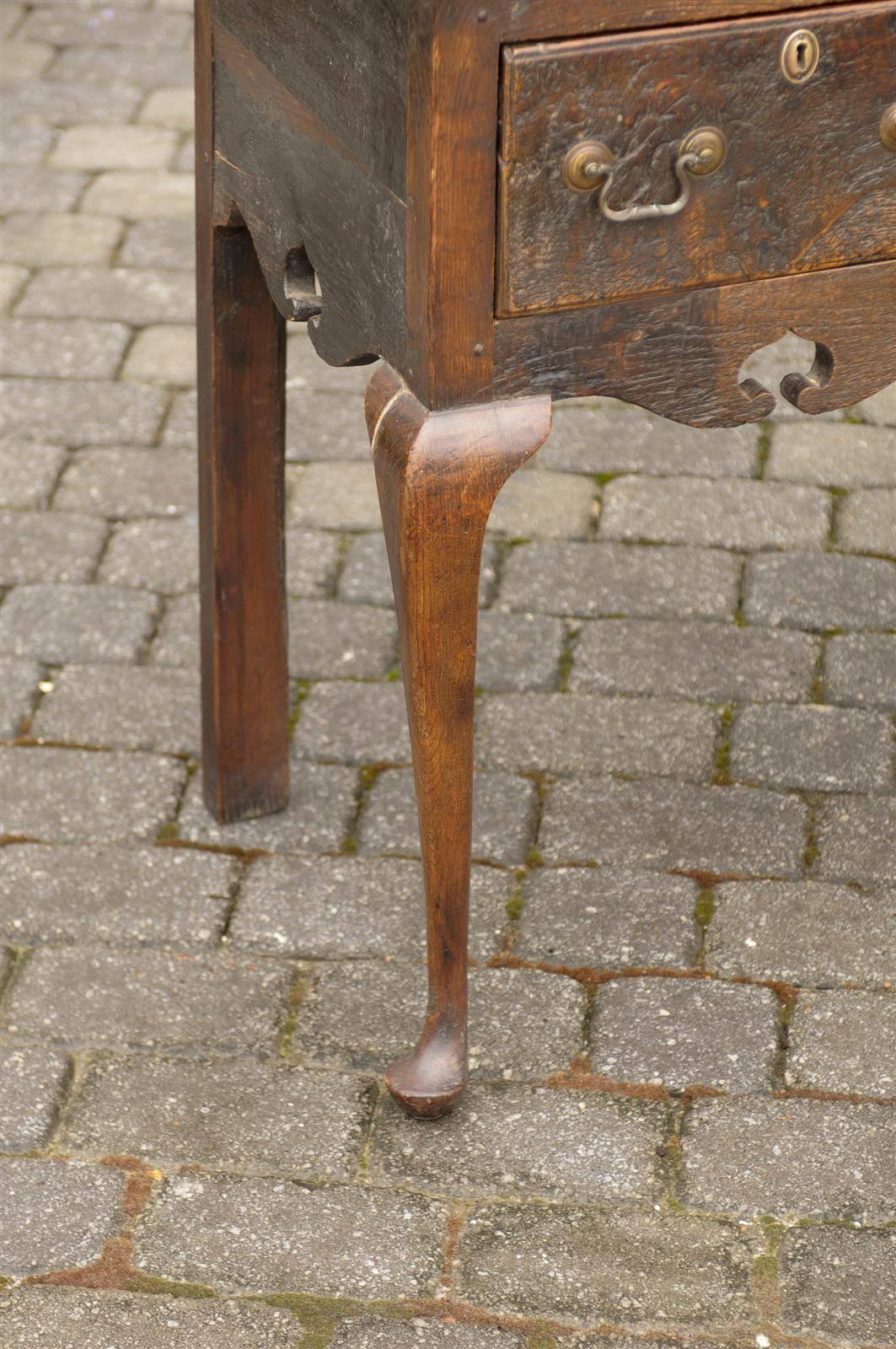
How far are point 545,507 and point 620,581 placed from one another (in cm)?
28

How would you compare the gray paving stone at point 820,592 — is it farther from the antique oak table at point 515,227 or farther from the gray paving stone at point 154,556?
the antique oak table at point 515,227

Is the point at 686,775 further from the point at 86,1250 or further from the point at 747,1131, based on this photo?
the point at 86,1250

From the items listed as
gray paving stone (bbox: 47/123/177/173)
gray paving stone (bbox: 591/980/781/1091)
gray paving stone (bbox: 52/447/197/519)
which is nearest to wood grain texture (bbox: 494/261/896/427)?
gray paving stone (bbox: 591/980/781/1091)

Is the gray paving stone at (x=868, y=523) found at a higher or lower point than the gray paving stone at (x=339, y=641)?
higher

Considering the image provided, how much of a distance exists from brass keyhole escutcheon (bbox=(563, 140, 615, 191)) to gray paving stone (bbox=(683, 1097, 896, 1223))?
1045 mm

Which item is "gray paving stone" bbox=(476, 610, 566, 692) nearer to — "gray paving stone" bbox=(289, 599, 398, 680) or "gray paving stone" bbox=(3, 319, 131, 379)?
"gray paving stone" bbox=(289, 599, 398, 680)

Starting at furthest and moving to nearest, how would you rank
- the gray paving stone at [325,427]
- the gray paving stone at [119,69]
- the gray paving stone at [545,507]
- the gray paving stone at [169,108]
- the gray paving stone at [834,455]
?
1. the gray paving stone at [119,69]
2. the gray paving stone at [169,108]
3. the gray paving stone at [325,427]
4. the gray paving stone at [834,455]
5. the gray paving stone at [545,507]

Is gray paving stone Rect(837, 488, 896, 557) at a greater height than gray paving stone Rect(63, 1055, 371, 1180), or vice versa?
gray paving stone Rect(837, 488, 896, 557)

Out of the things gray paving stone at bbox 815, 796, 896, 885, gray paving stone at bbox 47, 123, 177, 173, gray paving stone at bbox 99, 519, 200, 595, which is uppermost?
gray paving stone at bbox 47, 123, 177, 173

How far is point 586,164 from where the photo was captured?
63.7 inches

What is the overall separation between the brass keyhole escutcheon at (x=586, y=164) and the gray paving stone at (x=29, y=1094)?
117cm

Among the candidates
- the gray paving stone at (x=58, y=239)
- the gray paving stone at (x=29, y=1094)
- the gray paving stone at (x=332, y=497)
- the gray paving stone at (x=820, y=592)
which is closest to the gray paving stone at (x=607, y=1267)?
the gray paving stone at (x=29, y=1094)

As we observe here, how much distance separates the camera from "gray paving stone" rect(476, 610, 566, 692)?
9.23ft

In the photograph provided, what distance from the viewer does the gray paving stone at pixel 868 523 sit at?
311cm
